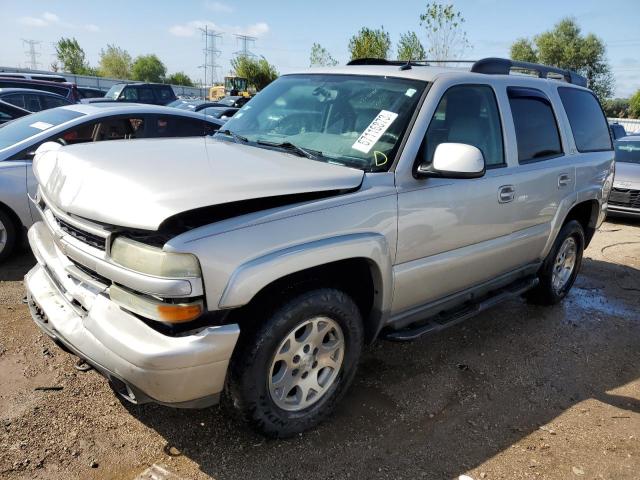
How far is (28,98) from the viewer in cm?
1122

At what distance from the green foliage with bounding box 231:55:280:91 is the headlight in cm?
5879

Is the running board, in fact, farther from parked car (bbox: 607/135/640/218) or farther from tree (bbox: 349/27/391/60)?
tree (bbox: 349/27/391/60)

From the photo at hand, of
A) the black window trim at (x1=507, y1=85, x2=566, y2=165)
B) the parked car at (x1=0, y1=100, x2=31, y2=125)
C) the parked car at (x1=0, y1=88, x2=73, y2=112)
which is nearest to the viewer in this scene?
the black window trim at (x1=507, y1=85, x2=566, y2=165)

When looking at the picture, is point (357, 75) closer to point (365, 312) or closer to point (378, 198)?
point (378, 198)

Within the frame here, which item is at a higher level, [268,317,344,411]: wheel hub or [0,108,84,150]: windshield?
[0,108,84,150]: windshield

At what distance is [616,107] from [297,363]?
208ft

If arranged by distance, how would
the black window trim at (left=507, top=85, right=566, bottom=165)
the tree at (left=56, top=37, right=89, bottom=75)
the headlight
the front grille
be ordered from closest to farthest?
the headlight < the front grille < the black window trim at (left=507, top=85, right=566, bottom=165) < the tree at (left=56, top=37, right=89, bottom=75)

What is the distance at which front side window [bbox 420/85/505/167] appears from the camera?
3203 mm

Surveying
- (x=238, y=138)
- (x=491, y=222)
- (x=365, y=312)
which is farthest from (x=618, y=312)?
(x=238, y=138)

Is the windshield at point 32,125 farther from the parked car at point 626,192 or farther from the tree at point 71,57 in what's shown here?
the tree at point 71,57

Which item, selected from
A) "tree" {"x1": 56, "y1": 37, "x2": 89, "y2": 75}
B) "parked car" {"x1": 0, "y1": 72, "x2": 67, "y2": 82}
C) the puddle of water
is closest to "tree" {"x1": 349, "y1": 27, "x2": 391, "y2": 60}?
"parked car" {"x1": 0, "y1": 72, "x2": 67, "y2": 82}

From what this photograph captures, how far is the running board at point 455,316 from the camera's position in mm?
3135

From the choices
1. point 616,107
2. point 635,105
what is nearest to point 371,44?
point 635,105

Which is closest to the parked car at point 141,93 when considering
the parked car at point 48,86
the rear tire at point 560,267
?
the parked car at point 48,86
